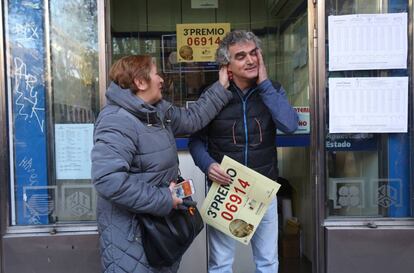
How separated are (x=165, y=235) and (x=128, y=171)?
13.7 inches

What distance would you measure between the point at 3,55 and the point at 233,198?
5.91 feet

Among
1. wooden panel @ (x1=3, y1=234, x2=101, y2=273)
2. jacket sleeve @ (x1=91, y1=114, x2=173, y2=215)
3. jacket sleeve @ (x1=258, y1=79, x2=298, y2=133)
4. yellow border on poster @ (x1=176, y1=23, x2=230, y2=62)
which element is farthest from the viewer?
yellow border on poster @ (x1=176, y1=23, x2=230, y2=62)

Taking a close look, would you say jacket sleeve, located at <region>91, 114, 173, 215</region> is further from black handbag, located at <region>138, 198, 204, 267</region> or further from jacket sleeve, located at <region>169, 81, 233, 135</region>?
jacket sleeve, located at <region>169, 81, 233, 135</region>

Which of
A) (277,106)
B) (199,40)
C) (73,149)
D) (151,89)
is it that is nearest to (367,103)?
(277,106)

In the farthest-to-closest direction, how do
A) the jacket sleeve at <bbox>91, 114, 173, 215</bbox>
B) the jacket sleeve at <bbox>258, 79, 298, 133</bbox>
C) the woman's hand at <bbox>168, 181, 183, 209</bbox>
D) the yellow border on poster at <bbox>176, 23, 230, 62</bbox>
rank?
the yellow border on poster at <bbox>176, 23, 230, 62</bbox>, the jacket sleeve at <bbox>258, 79, 298, 133</bbox>, the woman's hand at <bbox>168, 181, 183, 209</bbox>, the jacket sleeve at <bbox>91, 114, 173, 215</bbox>

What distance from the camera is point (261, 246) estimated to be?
2891 millimetres

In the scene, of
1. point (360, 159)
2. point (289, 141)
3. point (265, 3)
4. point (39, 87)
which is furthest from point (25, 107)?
point (265, 3)

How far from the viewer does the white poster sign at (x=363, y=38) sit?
3.34 meters

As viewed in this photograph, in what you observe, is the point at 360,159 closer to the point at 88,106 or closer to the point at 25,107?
the point at 88,106

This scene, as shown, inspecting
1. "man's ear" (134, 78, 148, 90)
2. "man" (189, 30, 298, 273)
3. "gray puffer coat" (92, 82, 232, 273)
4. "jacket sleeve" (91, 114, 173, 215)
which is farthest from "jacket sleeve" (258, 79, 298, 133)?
"jacket sleeve" (91, 114, 173, 215)

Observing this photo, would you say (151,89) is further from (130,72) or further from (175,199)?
(175,199)

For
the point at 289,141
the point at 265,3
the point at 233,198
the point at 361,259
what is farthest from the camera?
the point at 265,3

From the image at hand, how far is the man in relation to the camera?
272 centimetres

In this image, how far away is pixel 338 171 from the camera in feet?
11.3
